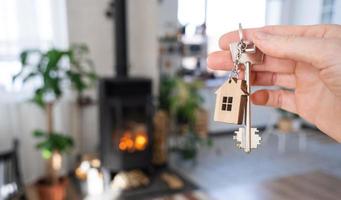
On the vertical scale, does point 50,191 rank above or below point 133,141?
below

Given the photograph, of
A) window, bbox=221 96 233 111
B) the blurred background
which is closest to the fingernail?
→ window, bbox=221 96 233 111

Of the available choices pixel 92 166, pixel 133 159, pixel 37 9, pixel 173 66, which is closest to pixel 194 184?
pixel 133 159

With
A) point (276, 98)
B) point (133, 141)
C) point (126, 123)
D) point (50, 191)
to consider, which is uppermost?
point (276, 98)

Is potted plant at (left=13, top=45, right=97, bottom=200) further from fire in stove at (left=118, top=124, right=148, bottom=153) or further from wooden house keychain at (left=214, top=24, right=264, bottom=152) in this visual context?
wooden house keychain at (left=214, top=24, right=264, bottom=152)

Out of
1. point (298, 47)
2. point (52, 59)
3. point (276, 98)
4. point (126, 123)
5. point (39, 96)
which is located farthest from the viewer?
point (126, 123)

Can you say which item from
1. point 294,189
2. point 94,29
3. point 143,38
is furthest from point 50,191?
point 294,189

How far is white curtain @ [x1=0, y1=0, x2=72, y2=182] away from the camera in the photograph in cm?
246

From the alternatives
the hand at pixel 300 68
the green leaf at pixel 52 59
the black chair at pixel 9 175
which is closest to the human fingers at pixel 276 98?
Result: the hand at pixel 300 68

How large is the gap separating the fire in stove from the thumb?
221cm

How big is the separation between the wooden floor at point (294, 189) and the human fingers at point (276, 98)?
187 cm

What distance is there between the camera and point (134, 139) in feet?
8.63

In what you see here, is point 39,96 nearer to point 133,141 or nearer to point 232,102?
point 133,141

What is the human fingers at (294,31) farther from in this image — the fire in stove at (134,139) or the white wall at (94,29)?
the white wall at (94,29)

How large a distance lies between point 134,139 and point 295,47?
88.8 inches
